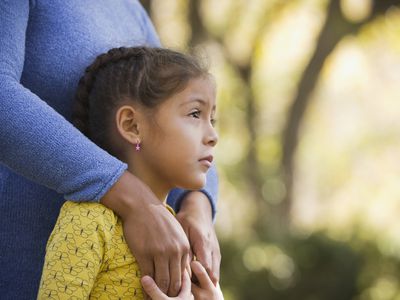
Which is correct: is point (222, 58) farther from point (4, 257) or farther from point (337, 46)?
point (4, 257)

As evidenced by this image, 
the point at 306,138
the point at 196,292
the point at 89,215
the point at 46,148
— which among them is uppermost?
the point at 46,148

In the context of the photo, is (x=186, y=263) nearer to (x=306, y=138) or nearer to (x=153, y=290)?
(x=153, y=290)

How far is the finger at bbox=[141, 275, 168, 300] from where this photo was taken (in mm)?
2212

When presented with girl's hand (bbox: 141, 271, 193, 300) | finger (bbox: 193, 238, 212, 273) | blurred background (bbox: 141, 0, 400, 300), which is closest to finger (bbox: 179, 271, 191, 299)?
girl's hand (bbox: 141, 271, 193, 300)

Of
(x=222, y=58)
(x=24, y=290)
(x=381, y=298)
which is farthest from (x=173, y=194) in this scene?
(x=222, y=58)

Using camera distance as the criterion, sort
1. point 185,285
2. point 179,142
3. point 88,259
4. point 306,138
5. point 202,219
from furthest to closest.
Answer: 1. point 306,138
2. point 202,219
3. point 179,142
4. point 185,285
5. point 88,259

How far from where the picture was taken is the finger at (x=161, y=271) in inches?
87.9

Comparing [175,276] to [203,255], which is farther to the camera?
[203,255]

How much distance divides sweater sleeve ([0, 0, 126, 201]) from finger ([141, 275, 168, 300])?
24 cm

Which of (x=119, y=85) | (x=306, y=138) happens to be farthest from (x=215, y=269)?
(x=306, y=138)

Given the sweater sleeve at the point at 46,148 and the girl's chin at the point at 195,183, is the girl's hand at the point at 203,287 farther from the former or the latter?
the sweater sleeve at the point at 46,148

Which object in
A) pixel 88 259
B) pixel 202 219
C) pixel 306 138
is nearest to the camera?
pixel 88 259

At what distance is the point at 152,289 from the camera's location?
2.22 meters

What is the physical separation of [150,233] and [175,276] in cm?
13
